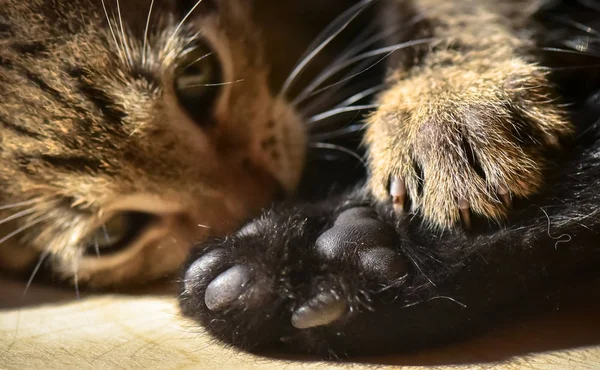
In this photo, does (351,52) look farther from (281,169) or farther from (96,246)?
(96,246)

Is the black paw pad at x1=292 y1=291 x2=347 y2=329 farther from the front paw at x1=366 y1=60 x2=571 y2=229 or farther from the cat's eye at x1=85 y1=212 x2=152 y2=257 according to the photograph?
the cat's eye at x1=85 y1=212 x2=152 y2=257

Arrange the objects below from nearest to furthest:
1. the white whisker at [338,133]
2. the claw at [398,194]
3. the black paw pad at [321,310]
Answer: the black paw pad at [321,310]
the claw at [398,194]
the white whisker at [338,133]

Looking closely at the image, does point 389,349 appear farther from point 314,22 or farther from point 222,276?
point 314,22

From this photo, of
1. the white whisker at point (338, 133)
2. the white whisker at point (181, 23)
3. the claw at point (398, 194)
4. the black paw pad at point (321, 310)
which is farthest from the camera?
the white whisker at point (338, 133)

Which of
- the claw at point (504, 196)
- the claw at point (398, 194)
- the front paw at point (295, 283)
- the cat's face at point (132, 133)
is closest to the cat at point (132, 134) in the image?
the cat's face at point (132, 133)

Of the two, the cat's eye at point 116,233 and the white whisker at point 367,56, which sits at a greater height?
the white whisker at point 367,56

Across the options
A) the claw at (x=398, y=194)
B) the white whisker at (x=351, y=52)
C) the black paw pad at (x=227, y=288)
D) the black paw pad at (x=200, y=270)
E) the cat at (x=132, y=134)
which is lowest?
the black paw pad at (x=227, y=288)

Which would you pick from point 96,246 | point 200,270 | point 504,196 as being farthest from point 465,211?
point 96,246

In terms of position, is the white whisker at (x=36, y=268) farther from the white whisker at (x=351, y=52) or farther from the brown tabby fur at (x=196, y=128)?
the white whisker at (x=351, y=52)

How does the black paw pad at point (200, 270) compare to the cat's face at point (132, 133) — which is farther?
the cat's face at point (132, 133)
